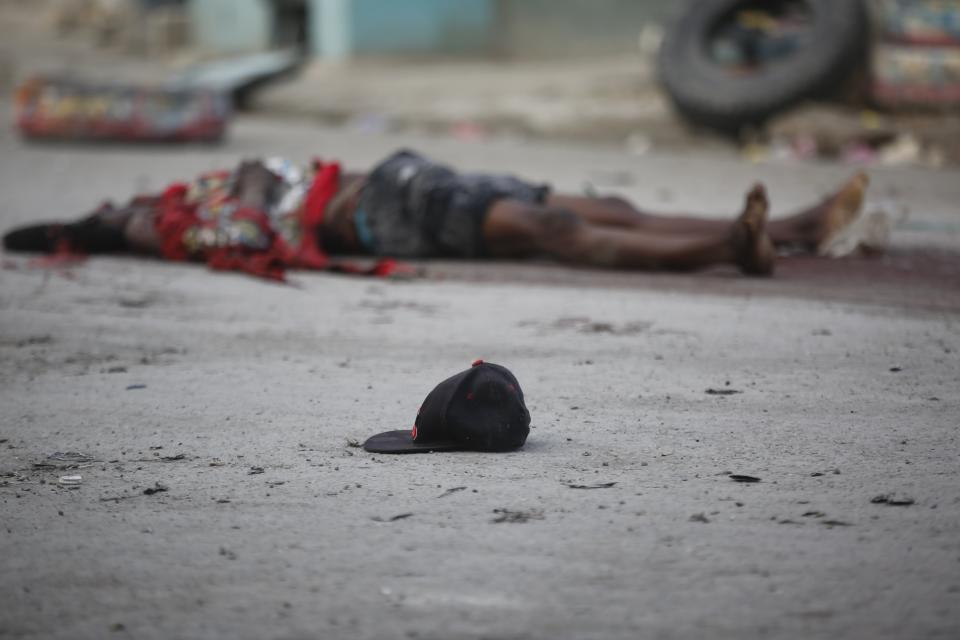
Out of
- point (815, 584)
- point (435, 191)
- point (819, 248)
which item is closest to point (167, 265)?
point (435, 191)

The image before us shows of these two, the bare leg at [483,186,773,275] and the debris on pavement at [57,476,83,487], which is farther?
the bare leg at [483,186,773,275]

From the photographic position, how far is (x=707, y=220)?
4.08 metres

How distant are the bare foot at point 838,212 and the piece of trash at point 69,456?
2775mm

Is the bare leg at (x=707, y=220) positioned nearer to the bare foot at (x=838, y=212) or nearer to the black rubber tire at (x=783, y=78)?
the bare foot at (x=838, y=212)

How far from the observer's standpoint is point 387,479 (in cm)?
203

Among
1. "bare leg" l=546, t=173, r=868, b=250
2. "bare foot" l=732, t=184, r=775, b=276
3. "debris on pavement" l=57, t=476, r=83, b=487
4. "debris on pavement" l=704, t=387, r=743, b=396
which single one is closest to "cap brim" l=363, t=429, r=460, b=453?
"debris on pavement" l=57, t=476, r=83, b=487

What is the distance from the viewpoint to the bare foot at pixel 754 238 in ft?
11.5

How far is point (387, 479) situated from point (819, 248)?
261 centimetres

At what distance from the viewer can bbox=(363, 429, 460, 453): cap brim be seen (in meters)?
2.17

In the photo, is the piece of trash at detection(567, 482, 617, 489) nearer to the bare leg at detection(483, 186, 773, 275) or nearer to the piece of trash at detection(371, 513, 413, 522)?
the piece of trash at detection(371, 513, 413, 522)

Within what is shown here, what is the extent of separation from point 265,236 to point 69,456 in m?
2.05

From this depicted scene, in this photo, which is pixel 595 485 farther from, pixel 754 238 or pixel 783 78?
pixel 783 78

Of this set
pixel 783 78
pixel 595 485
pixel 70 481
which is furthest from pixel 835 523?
pixel 783 78

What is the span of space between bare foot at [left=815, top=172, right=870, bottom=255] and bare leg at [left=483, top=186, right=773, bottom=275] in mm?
375
